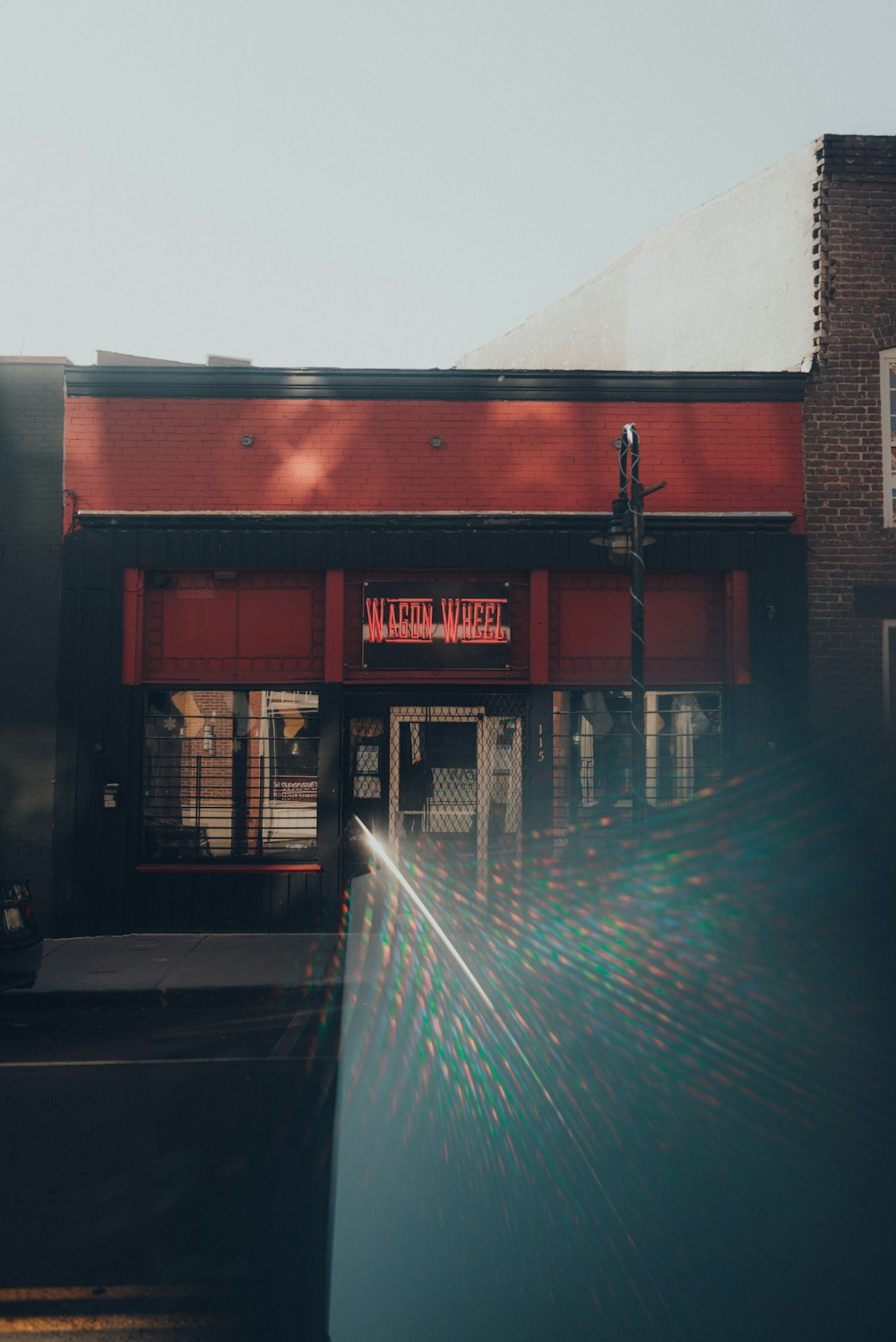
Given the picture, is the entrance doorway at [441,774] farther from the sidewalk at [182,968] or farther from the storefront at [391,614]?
the sidewalk at [182,968]

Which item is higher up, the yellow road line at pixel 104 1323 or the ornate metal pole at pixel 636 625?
the ornate metal pole at pixel 636 625

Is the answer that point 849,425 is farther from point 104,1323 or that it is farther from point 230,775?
point 104,1323

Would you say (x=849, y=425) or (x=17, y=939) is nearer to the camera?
(x=17, y=939)

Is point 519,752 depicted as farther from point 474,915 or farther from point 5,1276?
point 5,1276

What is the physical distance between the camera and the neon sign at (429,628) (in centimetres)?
1176

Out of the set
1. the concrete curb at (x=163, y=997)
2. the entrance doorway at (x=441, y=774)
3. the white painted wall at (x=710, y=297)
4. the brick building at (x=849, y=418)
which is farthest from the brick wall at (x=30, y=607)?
the white painted wall at (x=710, y=297)

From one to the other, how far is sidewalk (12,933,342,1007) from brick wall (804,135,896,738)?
21.4ft

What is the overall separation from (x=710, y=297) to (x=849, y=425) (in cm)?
447

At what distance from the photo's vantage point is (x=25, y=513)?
461 inches

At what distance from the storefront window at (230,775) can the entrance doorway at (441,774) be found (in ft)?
2.12

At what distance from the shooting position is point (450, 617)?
38.8 feet

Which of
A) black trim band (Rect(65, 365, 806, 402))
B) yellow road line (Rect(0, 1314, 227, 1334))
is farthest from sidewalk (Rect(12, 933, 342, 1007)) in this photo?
black trim band (Rect(65, 365, 806, 402))

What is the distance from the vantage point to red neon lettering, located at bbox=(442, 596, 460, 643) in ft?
38.7

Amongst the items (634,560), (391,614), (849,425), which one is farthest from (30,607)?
(849,425)
